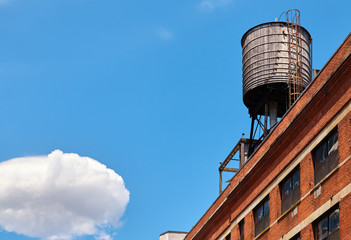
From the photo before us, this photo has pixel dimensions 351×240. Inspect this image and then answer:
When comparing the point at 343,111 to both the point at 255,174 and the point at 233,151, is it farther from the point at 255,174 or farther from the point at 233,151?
the point at 233,151

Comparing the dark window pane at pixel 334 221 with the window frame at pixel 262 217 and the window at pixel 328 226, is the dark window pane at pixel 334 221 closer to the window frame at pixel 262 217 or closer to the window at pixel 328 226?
the window at pixel 328 226

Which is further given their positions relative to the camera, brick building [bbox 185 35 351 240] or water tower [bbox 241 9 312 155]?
water tower [bbox 241 9 312 155]

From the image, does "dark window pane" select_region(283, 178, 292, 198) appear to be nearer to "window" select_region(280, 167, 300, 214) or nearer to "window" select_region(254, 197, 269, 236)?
"window" select_region(280, 167, 300, 214)

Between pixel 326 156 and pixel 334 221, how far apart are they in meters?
2.91

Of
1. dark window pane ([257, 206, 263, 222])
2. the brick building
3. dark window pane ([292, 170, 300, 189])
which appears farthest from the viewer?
dark window pane ([257, 206, 263, 222])

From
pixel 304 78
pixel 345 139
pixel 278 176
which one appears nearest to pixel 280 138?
pixel 278 176

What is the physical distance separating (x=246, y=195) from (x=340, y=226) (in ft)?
36.5

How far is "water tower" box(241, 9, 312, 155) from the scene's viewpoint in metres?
45.2

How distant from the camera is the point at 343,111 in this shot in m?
26.9

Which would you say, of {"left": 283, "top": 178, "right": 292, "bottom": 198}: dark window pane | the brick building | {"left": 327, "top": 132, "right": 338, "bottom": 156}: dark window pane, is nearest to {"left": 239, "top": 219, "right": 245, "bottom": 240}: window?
the brick building

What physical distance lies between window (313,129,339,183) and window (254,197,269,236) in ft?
17.8

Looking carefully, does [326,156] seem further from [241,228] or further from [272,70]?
Result: [272,70]

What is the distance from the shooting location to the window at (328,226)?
85.6ft

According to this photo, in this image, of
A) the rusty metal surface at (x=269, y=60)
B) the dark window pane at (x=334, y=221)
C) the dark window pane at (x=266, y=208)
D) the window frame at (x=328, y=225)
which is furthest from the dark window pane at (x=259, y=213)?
the rusty metal surface at (x=269, y=60)
